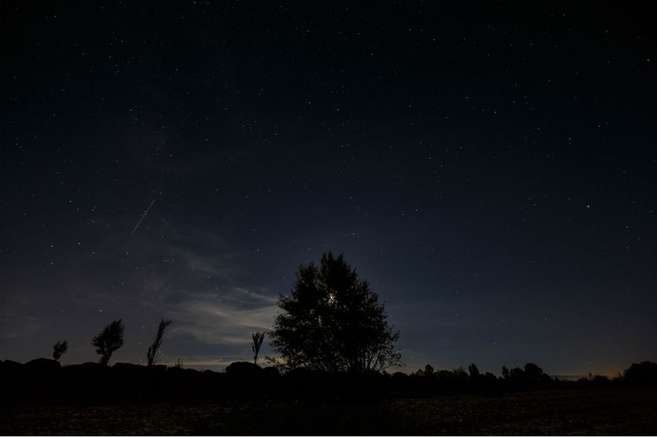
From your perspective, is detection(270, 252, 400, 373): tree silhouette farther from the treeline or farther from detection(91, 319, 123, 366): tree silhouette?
detection(91, 319, 123, 366): tree silhouette

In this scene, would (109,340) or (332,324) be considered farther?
(109,340)

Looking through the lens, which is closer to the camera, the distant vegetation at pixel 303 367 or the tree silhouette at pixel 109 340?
the distant vegetation at pixel 303 367

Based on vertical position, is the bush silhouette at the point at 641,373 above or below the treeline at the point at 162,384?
above

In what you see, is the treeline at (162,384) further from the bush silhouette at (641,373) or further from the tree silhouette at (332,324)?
the bush silhouette at (641,373)

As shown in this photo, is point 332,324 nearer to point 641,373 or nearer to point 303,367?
point 303,367

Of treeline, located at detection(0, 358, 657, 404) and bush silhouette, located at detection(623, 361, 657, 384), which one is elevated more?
bush silhouette, located at detection(623, 361, 657, 384)

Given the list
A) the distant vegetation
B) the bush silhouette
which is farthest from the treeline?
the bush silhouette

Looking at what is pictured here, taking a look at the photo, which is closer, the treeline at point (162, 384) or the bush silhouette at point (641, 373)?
the treeline at point (162, 384)

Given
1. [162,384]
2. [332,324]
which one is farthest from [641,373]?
[162,384]

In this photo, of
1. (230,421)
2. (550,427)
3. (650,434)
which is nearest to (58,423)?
(230,421)

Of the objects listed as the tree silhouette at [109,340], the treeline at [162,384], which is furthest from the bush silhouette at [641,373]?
the tree silhouette at [109,340]

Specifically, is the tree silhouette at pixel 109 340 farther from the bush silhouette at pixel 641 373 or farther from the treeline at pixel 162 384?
the bush silhouette at pixel 641 373

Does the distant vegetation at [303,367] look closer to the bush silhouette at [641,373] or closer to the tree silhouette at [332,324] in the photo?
the tree silhouette at [332,324]

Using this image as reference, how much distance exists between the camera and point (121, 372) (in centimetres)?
3412
